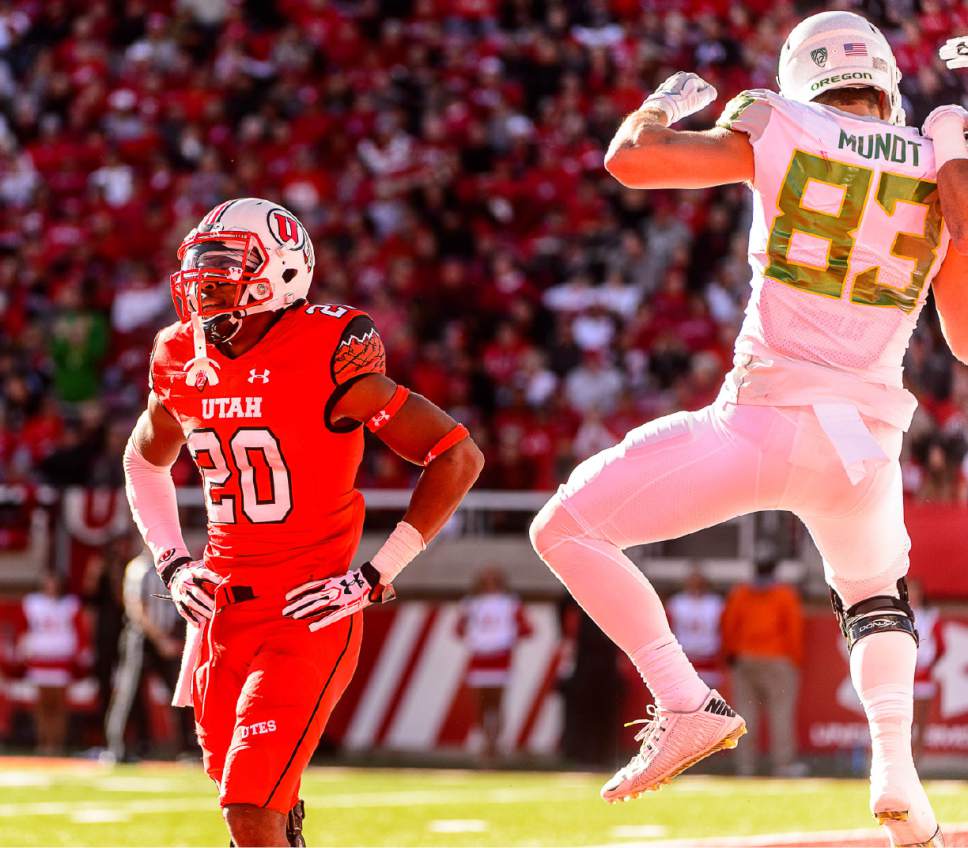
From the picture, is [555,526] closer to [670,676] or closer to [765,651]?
[670,676]

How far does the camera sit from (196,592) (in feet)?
15.8

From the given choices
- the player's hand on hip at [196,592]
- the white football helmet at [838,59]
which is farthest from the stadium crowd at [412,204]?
the player's hand on hip at [196,592]

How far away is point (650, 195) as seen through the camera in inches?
635

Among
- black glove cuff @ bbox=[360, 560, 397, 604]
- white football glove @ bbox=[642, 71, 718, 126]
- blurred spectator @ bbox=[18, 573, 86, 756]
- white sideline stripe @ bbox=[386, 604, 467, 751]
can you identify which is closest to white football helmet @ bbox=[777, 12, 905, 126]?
white football glove @ bbox=[642, 71, 718, 126]

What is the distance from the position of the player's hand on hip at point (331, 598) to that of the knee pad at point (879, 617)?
1.23m

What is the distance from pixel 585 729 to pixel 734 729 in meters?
9.15

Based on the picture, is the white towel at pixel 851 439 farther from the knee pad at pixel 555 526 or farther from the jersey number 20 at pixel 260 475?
the jersey number 20 at pixel 260 475

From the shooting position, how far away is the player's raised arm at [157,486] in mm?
5082

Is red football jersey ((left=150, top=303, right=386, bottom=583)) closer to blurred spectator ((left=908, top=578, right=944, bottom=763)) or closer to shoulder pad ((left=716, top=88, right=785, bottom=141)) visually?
shoulder pad ((left=716, top=88, right=785, bottom=141))

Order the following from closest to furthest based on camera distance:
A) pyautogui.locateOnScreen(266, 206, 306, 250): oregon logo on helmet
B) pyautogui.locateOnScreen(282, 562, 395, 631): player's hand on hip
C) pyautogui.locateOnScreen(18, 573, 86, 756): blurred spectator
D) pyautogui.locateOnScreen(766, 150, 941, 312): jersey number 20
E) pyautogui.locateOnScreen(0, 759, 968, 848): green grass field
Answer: pyautogui.locateOnScreen(766, 150, 941, 312): jersey number 20 < pyautogui.locateOnScreen(282, 562, 395, 631): player's hand on hip < pyautogui.locateOnScreen(266, 206, 306, 250): oregon logo on helmet < pyautogui.locateOnScreen(0, 759, 968, 848): green grass field < pyautogui.locateOnScreen(18, 573, 86, 756): blurred spectator

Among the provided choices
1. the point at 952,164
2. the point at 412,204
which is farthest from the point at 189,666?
the point at 412,204

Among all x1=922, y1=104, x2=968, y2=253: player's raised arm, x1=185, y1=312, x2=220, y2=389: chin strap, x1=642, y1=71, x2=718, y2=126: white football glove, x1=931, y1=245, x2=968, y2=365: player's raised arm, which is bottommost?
x1=185, y1=312, x2=220, y2=389: chin strap

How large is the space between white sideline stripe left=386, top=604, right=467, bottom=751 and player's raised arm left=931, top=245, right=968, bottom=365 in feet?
31.9

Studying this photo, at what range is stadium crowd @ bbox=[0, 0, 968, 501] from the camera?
14633mm
